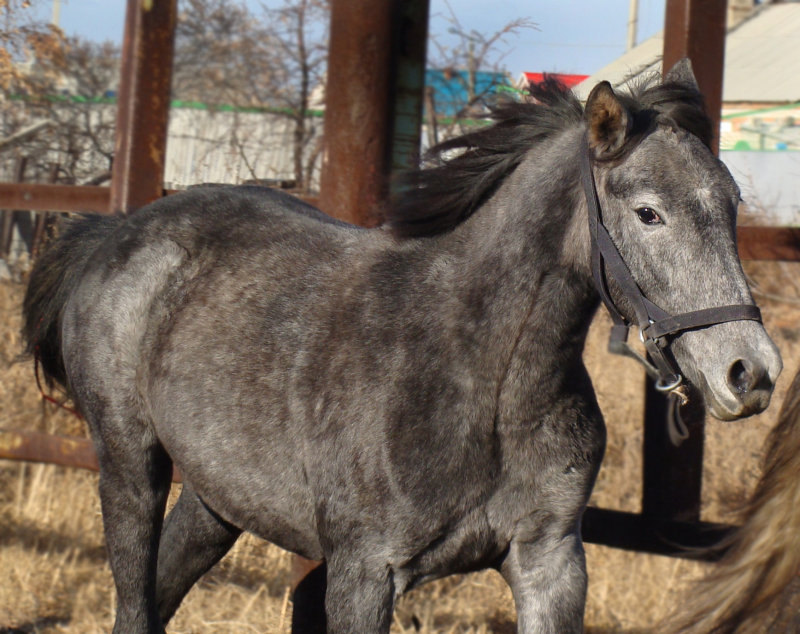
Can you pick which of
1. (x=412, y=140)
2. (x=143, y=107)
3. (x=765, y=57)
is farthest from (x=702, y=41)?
(x=765, y=57)

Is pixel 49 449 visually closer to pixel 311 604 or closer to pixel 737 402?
pixel 311 604

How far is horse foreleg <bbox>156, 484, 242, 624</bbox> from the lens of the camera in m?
3.61

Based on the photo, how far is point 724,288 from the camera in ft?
7.48

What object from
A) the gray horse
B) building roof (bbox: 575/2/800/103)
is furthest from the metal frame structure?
building roof (bbox: 575/2/800/103)

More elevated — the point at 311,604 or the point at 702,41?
the point at 702,41

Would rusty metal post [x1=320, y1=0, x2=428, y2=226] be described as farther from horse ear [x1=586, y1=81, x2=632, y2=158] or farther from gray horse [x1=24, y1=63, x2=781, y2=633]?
horse ear [x1=586, y1=81, x2=632, y2=158]

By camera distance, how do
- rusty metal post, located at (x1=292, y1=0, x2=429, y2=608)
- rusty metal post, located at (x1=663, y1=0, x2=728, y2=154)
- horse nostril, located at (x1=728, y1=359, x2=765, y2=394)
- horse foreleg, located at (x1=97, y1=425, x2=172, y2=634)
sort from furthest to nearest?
rusty metal post, located at (x1=292, y1=0, x2=429, y2=608)
rusty metal post, located at (x1=663, y1=0, x2=728, y2=154)
horse foreleg, located at (x1=97, y1=425, x2=172, y2=634)
horse nostril, located at (x1=728, y1=359, x2=765, y2=394)

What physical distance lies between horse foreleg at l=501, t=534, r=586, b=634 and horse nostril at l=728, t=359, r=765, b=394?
79 cm

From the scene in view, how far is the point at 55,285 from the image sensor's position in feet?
12.9

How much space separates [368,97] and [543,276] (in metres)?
1.51

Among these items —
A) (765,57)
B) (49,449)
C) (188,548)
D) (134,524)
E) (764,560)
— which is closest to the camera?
(764,560)

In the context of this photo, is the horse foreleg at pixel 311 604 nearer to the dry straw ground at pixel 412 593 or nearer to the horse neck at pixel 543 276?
the dry straw ground at pixel 412 593

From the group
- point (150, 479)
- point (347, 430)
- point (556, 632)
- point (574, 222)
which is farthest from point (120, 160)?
point (556, 632)

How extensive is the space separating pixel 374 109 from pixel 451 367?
1.55 m
